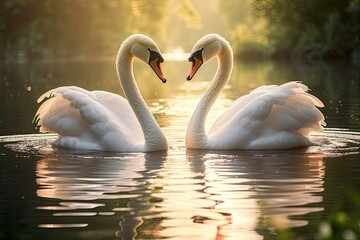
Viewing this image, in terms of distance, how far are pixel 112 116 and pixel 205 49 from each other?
1598mm

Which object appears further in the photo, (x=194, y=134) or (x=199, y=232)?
(x=194, y=134)

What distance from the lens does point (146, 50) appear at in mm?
11250

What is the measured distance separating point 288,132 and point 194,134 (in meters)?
1.21

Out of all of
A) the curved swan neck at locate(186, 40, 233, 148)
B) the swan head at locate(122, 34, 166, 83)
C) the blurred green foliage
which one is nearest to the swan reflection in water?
the curved swan neck at locate(186, 40, 233, 148)

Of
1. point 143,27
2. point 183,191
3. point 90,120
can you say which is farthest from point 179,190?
point 143,27

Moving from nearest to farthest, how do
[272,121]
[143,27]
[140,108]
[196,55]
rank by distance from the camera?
[272,121] < [140,108] < [196,55] < [143,27]

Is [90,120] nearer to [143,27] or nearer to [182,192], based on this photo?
[182,192]

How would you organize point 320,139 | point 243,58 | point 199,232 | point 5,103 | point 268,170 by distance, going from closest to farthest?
point 199,232
point 268,170
point 320,139
point 5,103
point 243,58

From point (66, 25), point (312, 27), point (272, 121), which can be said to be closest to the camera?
point (272, 121)

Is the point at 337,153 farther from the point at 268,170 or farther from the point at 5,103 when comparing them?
the point at 5,103

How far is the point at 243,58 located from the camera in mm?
66688

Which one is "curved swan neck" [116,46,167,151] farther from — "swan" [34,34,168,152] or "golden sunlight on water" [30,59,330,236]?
"golden sunlight on water" [30,59,330,236]

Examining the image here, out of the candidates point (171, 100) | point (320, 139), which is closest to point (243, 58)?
point (171, 100)

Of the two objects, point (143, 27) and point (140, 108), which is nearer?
point (140, 108)
